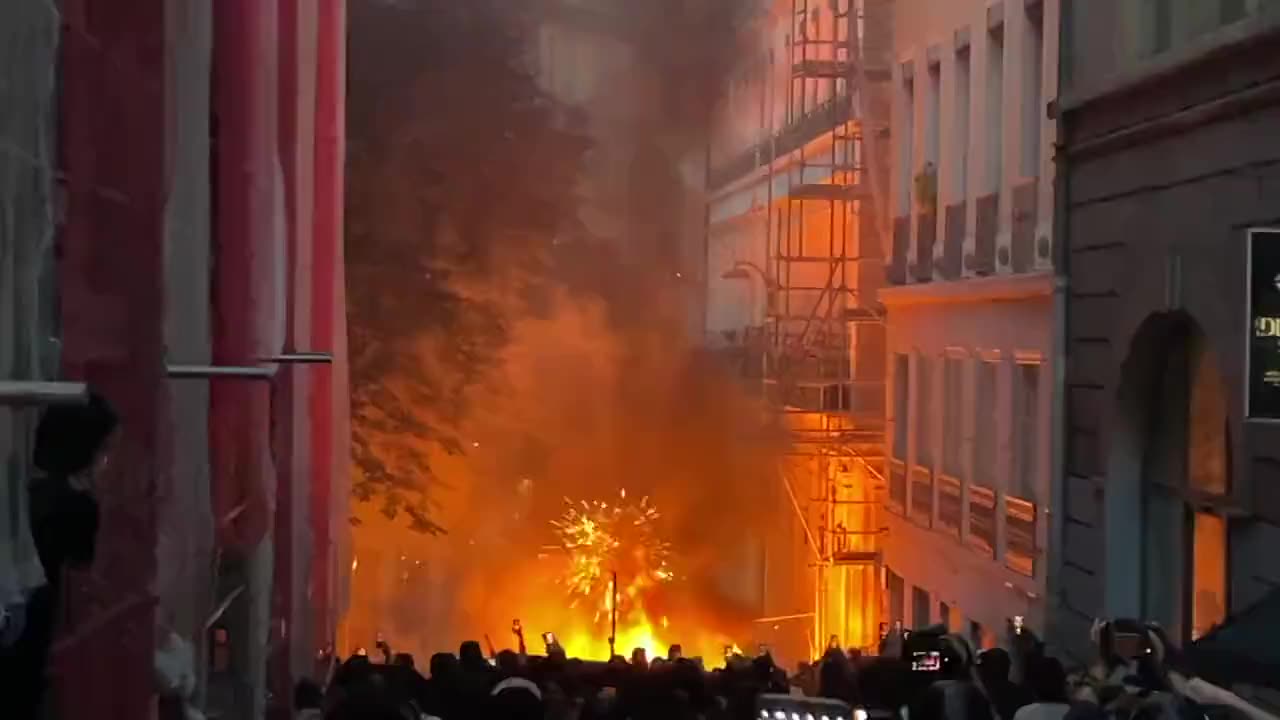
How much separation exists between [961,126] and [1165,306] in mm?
4648

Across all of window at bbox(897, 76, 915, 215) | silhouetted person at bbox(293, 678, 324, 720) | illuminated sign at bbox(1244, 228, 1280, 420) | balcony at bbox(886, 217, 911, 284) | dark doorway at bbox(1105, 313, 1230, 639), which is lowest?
silhouetted person at bbox(293, 678, 324, 720)

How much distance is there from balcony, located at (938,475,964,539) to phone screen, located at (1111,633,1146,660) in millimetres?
5516

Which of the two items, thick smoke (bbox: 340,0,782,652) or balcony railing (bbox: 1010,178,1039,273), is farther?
thick smoke (bbox: 340,0,782,652)

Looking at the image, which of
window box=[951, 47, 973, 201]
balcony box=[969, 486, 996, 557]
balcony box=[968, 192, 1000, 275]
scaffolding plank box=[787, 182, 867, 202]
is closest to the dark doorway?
balcony box=[969, 486, 996, 557]

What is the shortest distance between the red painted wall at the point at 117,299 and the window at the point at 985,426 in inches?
308

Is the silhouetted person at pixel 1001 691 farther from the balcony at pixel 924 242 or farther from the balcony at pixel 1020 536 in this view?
the balcony at pixel 924 242

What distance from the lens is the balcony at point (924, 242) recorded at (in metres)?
13.9

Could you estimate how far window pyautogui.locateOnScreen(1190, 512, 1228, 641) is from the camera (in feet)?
28.8

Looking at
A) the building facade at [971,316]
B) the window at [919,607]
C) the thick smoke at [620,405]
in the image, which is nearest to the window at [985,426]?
the building facade at [971,316]

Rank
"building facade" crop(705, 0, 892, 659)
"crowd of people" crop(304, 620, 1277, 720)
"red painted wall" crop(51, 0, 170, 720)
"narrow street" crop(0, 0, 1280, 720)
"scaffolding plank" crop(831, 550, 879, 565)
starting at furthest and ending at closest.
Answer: "scaffolding plank" crop(831, 550, 879, 565), "building facade" crop(705, 0, 892, 659), "crowd of people" crop(304, 620, 1277, 720), "narrow street" crop(0, 0, 1280, 720), "red painted wall" crop(51, 0, 170, 720)

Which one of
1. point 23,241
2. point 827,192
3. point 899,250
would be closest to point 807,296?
point 827,192

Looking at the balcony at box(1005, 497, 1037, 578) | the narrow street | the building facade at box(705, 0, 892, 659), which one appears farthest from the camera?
Answer: the building facade at box(705, 0, 892, 659)

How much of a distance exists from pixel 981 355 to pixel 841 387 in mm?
2935

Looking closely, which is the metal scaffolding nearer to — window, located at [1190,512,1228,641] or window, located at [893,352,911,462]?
window, located at [893,352,911,462]
